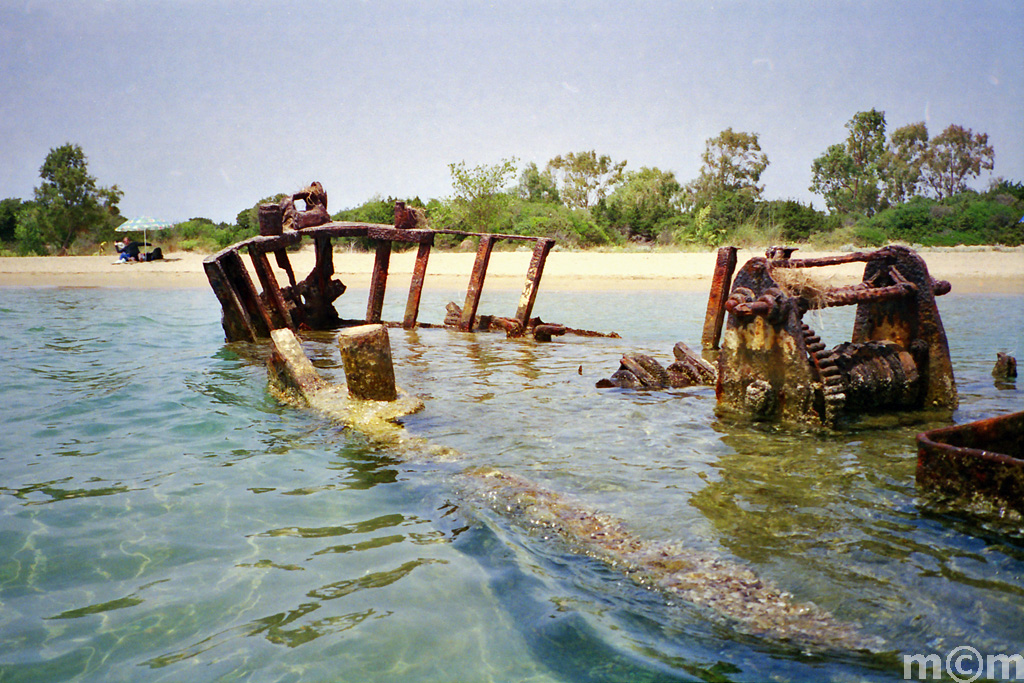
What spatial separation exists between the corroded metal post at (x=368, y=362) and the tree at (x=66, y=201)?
140ft

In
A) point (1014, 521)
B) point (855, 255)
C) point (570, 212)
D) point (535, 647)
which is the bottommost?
point (535, 647)

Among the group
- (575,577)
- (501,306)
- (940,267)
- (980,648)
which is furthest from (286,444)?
(940,267)

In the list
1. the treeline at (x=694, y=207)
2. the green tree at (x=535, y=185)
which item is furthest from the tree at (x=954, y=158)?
the green tree at (x=535, y=185)

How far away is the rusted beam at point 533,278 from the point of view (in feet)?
38.7

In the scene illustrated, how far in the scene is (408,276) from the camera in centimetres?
2977

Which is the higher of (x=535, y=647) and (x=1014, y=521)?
(x=1014, y=521)

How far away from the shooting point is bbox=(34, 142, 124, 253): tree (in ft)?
133

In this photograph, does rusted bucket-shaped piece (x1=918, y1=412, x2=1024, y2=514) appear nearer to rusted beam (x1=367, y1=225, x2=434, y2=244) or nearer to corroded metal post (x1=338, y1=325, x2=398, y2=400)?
corroded metal post (x1=338, y1=325, x2=398, y2=400)

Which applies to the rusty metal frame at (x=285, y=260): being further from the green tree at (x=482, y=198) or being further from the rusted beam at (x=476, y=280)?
the green tree at (x=482, y=198)

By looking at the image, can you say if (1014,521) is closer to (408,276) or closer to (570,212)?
(408,276)

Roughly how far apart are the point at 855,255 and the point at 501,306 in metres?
15.5

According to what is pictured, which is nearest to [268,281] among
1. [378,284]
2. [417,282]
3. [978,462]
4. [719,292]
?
[378,284]

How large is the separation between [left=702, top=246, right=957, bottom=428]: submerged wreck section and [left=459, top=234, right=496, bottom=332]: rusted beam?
645 centimetres

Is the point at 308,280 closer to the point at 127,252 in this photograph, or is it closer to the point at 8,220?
the point at 127,252
